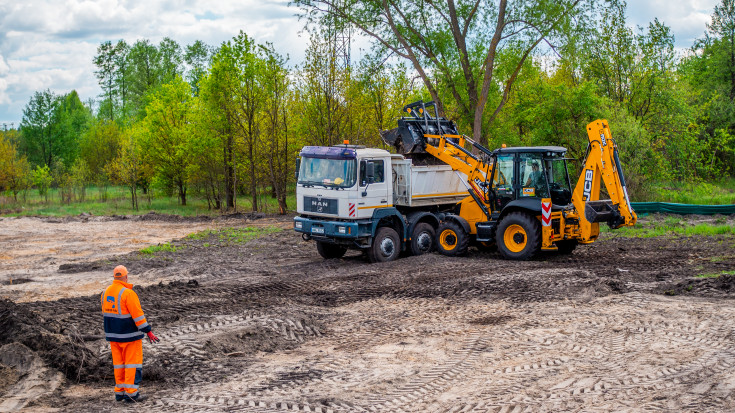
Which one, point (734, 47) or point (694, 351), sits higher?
point (734, 47)

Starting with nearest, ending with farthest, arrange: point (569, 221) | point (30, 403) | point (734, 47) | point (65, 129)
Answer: point (30, 403)
point (569, 221)
point (734, 47)
point (65, 129)

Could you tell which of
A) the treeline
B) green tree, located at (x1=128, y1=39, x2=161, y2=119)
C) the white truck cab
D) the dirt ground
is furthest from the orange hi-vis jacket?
green tree, located at (x1=128, y1=39, x2=161, y2=119)

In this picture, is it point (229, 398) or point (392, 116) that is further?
point (392, 116)

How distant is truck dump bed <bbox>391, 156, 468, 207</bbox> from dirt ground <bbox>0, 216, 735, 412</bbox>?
6.13 ft

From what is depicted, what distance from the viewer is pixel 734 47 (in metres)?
40.7

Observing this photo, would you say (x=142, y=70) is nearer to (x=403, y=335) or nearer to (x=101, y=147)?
(x=101, y=147)

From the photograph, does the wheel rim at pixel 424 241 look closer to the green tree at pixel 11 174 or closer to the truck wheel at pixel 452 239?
the truck wheel at pixel 452 239

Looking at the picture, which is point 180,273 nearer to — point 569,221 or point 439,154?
point 439,154

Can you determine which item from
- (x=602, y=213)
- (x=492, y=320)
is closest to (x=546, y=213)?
(x=602, y=213)

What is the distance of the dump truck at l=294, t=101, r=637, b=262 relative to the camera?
48.0 feet

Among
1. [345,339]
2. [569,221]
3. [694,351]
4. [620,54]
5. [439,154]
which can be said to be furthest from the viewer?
[620,54]

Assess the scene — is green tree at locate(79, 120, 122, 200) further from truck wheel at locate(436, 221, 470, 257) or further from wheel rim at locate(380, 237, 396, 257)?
truck wheel at locate(436, 221, 470, 257)

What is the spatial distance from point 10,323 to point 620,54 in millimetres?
26923

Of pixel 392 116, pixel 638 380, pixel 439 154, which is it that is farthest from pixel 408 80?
pixel 638 380
